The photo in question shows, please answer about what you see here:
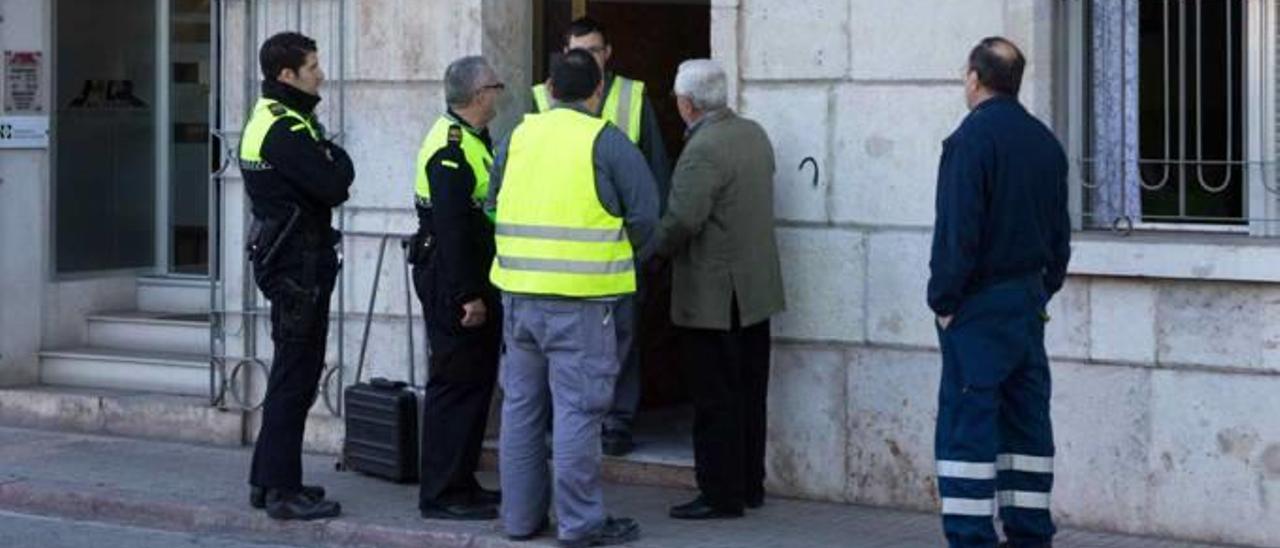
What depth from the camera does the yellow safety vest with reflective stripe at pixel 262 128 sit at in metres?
9.04

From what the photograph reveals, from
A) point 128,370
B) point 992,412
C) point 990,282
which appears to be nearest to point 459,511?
point 992,412

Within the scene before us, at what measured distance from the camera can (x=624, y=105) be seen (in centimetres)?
984

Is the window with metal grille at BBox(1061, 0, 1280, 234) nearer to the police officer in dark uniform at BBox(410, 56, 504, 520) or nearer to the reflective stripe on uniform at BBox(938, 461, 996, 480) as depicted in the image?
the reflective stripe on uniform at BBox(938, 461, 996, 480)

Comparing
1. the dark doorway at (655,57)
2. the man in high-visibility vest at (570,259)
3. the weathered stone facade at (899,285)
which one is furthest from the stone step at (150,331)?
the man in high-visibility vest at (570,259)

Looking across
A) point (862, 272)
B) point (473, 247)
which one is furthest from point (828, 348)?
point (473, 247)

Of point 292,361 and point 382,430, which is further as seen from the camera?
point 382,430

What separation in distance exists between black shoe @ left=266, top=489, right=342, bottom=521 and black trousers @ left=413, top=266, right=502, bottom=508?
399 mm

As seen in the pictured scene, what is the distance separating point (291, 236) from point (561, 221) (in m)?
1.36

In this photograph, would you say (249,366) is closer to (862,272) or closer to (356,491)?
(356,491)

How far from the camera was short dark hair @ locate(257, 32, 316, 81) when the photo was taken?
909cm

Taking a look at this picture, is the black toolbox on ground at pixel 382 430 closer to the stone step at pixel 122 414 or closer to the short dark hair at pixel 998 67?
the stone step at pixel 122 414

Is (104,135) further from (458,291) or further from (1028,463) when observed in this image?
(1028,463)

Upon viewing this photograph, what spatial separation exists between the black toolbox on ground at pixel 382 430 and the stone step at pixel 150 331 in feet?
6.85

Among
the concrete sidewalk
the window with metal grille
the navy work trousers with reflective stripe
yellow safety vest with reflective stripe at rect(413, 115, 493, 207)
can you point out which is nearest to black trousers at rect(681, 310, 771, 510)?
the concrete sidewalk
